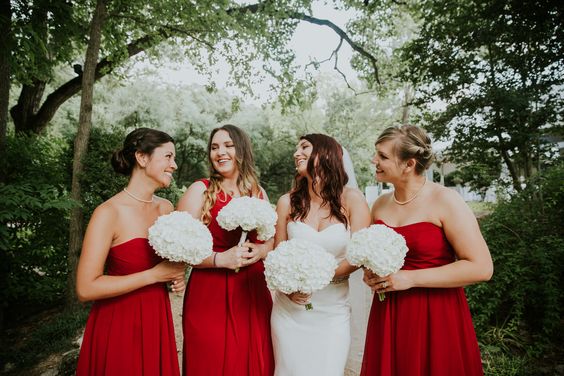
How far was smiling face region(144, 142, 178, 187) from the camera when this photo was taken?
112 inches

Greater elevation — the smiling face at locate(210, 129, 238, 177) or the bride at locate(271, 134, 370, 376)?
the smiling face at locate(210, 129, 238, 177)

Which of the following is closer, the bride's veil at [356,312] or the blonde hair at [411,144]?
the blonde hair at [411,144]

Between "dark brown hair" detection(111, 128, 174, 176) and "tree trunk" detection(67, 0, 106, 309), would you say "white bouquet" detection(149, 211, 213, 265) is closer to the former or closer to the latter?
"dark brown hair" detection(111, 128, 174, 176)

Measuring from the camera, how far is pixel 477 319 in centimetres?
542

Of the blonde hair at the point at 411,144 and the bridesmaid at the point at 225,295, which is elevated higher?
the blonde hair at the point at 411,144

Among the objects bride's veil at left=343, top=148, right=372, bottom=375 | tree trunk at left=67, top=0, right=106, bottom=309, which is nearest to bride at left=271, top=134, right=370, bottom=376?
bride's veil at left=343, top=148, right=372, bottom=375

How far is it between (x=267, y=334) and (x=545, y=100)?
696 centimetres

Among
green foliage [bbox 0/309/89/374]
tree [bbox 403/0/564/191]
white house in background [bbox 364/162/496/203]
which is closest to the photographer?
green foliage [bbox 0/309/89/374]

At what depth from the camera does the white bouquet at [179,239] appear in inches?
94.3

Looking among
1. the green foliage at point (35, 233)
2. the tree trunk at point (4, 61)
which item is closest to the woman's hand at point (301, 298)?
the green foliage at point (35, 233)

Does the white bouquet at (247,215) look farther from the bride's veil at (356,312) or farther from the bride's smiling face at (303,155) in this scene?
the bride's veil at (356,312)

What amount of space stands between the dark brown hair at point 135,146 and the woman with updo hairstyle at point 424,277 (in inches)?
73.8

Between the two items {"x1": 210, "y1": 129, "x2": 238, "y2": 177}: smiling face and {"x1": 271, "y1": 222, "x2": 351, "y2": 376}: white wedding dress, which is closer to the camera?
{"x1": 271, "y1": 222, "x2": 351, "y2": 376}: white wedding dress

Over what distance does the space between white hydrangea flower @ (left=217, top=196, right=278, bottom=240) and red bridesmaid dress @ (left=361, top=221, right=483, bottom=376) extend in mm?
1052
